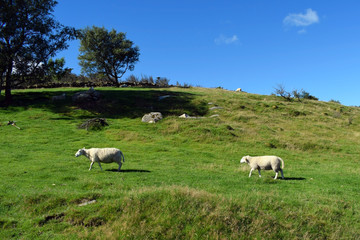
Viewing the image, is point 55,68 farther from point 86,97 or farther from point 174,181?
point 174,181

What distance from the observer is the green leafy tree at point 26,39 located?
40344mm

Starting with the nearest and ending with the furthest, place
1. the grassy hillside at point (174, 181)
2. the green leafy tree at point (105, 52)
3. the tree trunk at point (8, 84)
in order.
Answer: the grassy hillside at point (174, 181) < the tree trunk at point (8, 84) < the green leafy tree at point (105, 52)

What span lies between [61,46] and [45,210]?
41.3 m

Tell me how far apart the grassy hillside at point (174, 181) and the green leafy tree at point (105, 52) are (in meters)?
30.6

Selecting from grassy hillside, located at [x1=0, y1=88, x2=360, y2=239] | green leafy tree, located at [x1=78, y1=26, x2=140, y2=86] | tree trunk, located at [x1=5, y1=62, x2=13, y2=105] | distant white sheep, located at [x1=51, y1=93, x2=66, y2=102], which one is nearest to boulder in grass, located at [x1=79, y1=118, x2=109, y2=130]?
grassy hillside, located at [x1=0, y1=88, x2=360, y2=239]

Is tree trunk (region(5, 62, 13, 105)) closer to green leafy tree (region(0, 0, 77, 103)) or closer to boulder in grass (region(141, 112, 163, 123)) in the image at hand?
green leafy tree (region(0, 0, 77, 103))

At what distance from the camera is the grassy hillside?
9938 millimetres

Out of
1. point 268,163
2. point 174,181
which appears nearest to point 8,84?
point 174,181

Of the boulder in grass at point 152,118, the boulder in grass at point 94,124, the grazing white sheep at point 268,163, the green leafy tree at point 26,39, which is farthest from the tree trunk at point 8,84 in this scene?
the grazing white sheep at point 268,163

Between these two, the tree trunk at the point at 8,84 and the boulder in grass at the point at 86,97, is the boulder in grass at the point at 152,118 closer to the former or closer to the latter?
the boulder in grass at the point at 86,97

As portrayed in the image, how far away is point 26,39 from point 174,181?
41.1 metres

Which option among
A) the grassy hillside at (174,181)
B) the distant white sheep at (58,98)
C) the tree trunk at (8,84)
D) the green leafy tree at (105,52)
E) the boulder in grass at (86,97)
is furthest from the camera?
the green leafy tree at (105,52)

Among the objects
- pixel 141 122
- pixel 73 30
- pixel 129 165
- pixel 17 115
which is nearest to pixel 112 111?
pixel 141 122

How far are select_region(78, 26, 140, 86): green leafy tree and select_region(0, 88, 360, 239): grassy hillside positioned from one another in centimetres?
3061
